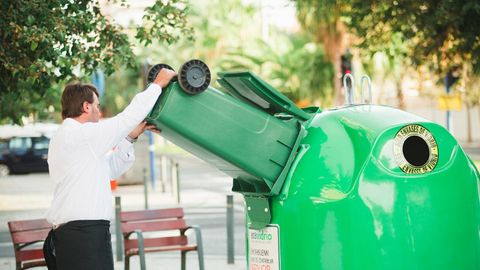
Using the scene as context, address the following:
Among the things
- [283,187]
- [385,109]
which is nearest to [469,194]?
[385,109]

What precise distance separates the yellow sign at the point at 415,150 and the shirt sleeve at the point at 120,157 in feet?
4.84

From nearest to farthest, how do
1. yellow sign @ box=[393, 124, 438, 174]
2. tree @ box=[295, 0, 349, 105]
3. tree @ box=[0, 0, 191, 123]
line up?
yellow sign @ box=[393, 124, 438, 174], tree @ box=[0, 0, 191, 123], tree @ box=[295, 0, 349, 105]

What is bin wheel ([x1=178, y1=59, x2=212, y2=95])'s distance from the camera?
509 centimetres

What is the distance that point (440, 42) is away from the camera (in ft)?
43.6

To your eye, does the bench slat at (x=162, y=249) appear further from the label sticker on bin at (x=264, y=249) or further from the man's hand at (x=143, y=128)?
the man's hand at (x=143, y=128)

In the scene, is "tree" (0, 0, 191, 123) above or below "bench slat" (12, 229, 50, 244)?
above

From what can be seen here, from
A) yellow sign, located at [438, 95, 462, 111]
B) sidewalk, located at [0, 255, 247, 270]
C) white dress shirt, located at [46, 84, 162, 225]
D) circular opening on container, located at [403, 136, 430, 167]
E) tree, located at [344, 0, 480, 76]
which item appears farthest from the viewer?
yellow sign, located at [438, 95, 462, 111]

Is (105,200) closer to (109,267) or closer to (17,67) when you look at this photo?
(109,267)

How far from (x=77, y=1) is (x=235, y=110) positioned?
15.7 ft

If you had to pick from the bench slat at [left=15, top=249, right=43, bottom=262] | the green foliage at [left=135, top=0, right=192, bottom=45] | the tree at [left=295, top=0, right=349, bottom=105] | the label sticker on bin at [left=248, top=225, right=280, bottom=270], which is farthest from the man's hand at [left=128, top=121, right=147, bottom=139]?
the tree at [left=295, top=0, right=349, bottom=105]

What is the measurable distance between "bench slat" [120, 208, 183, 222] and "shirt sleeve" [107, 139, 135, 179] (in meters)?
4.07

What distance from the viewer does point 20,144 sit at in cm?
3622

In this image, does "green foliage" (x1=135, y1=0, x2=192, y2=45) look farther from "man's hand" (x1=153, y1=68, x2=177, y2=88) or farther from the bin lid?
"man's hand" (x1=153, y1=68, x2=177, y2=88)

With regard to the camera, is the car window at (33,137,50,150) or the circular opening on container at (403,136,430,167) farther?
the car window at (33,137,50,150)
